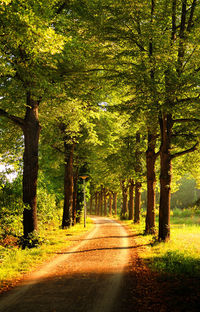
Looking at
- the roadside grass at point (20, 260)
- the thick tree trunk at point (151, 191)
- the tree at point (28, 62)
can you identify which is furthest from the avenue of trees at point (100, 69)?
the roadside grass at point (20, 260)

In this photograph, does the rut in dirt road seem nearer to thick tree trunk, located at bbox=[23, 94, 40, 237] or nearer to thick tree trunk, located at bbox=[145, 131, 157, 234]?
thick tree trunk, located at bbox=[23, 94, 40, 237]

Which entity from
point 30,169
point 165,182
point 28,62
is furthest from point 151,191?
point 28,62

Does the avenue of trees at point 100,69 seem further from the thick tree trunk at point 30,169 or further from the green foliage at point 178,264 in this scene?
the green foliage at point 178,264

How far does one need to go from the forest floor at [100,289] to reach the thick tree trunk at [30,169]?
2677 millimetres

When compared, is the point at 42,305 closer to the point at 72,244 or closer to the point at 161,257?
the point at 161,257

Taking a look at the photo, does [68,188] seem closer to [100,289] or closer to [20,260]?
[20,260]

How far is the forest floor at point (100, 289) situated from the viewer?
5211mm

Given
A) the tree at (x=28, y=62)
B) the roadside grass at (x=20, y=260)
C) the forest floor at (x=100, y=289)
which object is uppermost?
the tree at (x=28, y=62)

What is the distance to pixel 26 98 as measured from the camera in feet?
39.1

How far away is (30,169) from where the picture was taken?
11227 mm

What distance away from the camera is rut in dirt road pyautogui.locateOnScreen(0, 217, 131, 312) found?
526 centimetres

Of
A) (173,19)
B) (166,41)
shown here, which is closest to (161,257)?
(166,41)

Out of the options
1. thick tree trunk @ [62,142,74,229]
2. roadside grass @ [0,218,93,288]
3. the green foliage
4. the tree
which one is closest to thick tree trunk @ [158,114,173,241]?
the green foliage

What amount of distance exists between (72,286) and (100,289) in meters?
0.77
